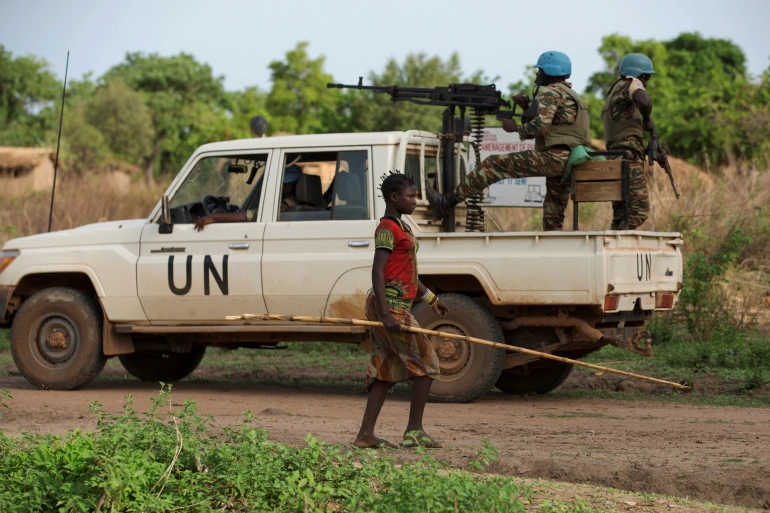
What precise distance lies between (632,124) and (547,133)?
83cm

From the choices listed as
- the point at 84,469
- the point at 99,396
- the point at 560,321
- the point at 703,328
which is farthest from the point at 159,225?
the point at 703,328

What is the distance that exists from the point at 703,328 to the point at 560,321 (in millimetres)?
3552

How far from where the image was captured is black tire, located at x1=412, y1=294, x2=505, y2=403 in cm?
764

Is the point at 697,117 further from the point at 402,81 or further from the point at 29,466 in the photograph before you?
the point at 29,466

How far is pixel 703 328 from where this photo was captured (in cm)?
1048

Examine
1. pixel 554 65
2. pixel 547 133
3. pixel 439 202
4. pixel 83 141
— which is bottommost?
pixel 439 202

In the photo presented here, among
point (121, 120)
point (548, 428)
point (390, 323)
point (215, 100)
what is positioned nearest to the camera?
point (390, 323)

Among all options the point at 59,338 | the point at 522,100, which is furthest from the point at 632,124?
the point at 59,338

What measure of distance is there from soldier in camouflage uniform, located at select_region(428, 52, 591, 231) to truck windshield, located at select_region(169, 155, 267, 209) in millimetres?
1799

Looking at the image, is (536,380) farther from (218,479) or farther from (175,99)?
(175,99)

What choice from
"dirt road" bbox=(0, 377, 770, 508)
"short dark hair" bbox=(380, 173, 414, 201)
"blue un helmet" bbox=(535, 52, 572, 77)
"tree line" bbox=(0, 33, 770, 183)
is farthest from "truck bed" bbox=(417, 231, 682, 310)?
"tree line" bbox=(0, 33, 770, 183)

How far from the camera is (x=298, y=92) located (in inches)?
1700

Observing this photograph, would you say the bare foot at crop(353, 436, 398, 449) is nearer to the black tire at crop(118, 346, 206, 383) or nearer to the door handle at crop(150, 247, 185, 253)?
the door handle at crop(150, 247, 185, 253)

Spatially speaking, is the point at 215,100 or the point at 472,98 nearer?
the point at 472,98
